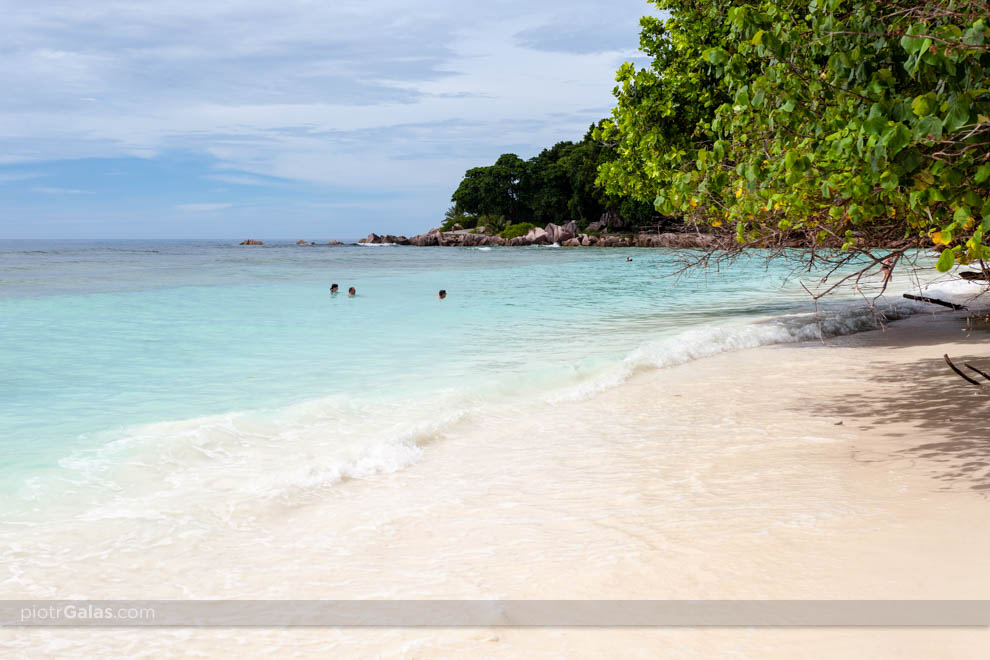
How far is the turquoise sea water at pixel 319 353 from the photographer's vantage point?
28.4 feet

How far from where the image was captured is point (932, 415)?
7.63m

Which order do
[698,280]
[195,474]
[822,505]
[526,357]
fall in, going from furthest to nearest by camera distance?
[698,280] < [526,357] < [195,474] < [822,505]

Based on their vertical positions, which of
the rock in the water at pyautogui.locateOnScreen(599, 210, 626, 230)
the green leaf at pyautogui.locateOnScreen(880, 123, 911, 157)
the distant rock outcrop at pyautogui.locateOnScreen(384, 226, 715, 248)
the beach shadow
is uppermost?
the rock in the water at pyautogui.locateOnScreen(599, 210, 626, 230)

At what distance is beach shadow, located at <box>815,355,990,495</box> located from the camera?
19.5 ft

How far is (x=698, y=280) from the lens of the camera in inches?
1384

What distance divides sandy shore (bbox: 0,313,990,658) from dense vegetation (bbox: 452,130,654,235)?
8685 cm

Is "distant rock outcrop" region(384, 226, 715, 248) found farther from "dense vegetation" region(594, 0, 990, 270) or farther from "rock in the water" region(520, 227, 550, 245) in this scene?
"dense vegetation" region(594, 0, 990, 270)

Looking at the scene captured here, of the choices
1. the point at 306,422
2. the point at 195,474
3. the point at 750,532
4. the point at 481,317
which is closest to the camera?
the point at 750,532

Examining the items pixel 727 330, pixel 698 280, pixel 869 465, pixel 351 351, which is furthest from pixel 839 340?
pixel 698 280

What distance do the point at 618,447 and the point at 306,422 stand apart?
160 inches

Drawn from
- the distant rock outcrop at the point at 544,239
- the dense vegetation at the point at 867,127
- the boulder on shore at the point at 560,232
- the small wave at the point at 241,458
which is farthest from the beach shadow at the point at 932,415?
the boulder on shore at the point at 560,232

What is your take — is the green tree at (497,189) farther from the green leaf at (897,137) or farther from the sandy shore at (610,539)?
the green leaf at (897,137)

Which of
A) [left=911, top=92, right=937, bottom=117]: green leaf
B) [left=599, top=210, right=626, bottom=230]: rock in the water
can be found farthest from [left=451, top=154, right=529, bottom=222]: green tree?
[left=911, top=92, right=937, bottom=117]: green leaf

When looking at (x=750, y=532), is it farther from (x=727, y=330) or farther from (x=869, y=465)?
(x=727, y=330)
